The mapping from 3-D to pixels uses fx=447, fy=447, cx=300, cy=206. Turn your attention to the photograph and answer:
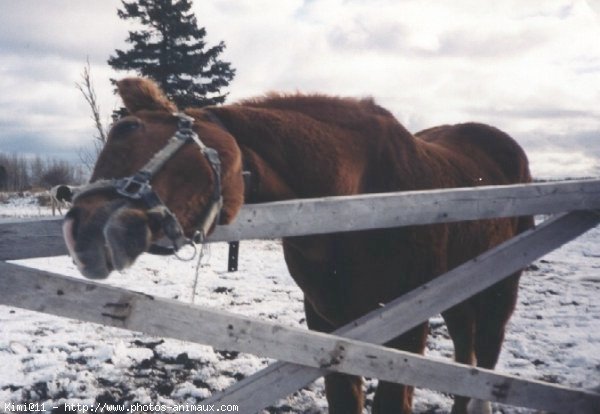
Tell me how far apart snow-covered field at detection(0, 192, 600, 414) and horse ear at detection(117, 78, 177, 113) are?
39.1 inches

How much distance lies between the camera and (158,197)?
1619 millimetres

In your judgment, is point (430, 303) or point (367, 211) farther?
point (430, 303)

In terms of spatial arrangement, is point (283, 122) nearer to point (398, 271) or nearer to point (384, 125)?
point (384, 125)

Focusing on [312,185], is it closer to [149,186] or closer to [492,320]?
[149,186]

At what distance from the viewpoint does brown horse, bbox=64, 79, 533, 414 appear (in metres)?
1.58

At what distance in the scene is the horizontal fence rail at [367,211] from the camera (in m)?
1.75

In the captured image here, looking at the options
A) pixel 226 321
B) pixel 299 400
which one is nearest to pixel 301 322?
pixel 299 400

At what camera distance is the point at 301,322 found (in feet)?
18.7

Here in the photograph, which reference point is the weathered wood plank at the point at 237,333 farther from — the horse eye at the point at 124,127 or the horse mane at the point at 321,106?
the horse mane at the point at 321,106

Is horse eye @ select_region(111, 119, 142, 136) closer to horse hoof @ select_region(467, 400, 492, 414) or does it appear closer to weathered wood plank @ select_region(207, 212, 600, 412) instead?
weathered wood plank @ select_region(207, 212, 600, 412)

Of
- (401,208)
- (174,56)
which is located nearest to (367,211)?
(401,208)

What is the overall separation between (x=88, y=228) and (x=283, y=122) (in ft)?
3.80

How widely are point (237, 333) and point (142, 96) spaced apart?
108 cm

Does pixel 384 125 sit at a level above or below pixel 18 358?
above
